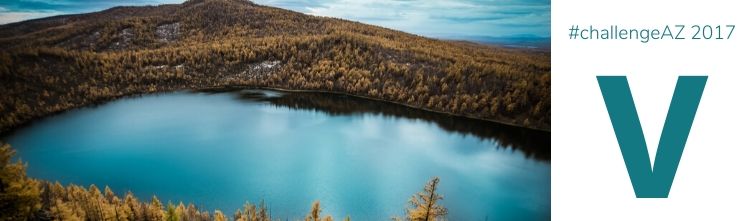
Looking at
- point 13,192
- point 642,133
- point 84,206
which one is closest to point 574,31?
point 642,133

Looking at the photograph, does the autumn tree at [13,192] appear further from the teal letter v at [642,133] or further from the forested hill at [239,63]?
the teal letter v at [642,133]

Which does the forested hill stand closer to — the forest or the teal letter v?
the forest

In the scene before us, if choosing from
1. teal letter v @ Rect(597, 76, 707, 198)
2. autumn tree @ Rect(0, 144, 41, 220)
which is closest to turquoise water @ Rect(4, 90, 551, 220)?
autumn tree @ Rect(0, 144, 41, 220)

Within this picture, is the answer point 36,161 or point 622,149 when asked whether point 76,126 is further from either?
point 622,149

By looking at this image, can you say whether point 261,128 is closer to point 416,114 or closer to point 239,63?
point 416,114

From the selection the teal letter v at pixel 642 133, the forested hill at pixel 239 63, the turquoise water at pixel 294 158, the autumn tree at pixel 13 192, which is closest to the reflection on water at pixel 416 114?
the turquoise water at pixel 294 158

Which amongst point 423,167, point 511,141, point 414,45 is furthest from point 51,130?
point 414,45
